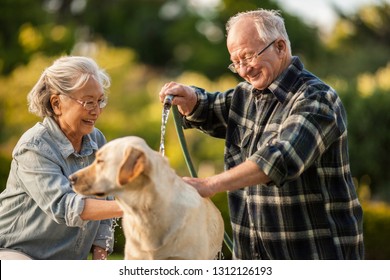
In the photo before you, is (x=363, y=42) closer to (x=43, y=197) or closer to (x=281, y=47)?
(x=281, y=47)

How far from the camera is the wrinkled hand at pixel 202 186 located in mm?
3980

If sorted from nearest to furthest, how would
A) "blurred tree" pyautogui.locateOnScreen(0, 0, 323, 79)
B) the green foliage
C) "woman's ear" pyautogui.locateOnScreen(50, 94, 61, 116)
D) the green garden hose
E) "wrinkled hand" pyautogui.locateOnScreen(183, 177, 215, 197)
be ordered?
"wrinkled hand" pyautogui.locateOnScreen(183, 177, 215, 197) < "woman's ear" pyautogui.locateOnScreen(50, 94, 61, 116) < the green garden hose < the green foliage < "blurred tree" pyautogui.locateOnScreen(0, 0, 323, 79)

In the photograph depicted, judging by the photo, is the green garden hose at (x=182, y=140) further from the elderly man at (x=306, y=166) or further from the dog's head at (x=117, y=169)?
the dog's head at (x=117, y=169)

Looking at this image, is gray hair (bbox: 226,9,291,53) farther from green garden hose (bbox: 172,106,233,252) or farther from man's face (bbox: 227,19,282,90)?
green garden hose (bbox: 172,106,233,252)

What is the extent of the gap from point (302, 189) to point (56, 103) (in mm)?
1553

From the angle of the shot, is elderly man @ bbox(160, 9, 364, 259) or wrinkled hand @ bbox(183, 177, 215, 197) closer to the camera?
wrinkled hand @ bbox(183, 177, 215, 197)

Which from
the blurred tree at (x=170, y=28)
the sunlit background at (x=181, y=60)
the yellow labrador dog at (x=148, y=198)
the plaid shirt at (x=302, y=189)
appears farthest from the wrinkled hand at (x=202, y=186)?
the blurred tree at (x=170, y=28)

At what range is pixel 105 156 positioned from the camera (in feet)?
12.4

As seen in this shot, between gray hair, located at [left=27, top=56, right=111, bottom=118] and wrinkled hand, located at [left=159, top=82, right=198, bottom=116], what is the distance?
0.36m

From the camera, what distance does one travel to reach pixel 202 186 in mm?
3992

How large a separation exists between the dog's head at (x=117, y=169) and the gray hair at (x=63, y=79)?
3.33 feet

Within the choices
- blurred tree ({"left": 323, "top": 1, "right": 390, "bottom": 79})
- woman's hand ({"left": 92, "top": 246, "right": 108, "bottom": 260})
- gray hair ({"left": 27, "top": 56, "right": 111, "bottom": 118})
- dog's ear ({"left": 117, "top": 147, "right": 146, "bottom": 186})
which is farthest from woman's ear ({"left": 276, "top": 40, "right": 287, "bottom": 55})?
blurred tree ({"left": 323, "top": 1, "right": 390, "bottom": 79})

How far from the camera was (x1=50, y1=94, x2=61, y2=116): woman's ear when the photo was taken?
482 centimetres

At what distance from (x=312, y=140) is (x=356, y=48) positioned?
1322 inches
